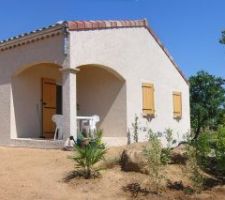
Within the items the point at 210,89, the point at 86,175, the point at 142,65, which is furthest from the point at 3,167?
the point at 210,89

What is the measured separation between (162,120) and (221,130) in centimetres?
749

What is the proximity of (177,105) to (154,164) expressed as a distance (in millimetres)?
9314

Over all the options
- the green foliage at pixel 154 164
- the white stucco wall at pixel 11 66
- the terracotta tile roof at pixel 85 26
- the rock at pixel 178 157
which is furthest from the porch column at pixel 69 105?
the green foliage at pixel 154 164

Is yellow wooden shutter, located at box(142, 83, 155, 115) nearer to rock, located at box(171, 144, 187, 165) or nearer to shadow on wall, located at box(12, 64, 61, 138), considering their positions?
shadow on wall, located at box(12, 64, 61, 138)

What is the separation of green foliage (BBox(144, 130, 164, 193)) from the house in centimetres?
400

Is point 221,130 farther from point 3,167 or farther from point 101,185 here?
point 3,167

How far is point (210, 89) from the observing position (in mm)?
22281

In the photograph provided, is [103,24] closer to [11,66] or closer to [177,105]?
[11,66]

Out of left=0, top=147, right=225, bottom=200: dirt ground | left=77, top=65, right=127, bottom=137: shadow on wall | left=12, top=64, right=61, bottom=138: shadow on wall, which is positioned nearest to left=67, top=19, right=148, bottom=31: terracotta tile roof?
left=77, top=65, right=127, bottom=137: shadow on wall

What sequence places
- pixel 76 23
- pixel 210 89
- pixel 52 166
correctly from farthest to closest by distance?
1. pixel 210 89
2. pixel 76 23
3. pixel 52 166

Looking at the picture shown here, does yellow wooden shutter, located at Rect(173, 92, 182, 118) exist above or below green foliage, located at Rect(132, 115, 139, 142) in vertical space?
above

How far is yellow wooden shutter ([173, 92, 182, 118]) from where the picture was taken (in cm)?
1645

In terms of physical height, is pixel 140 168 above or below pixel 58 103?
below

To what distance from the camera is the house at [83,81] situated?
1180cm
